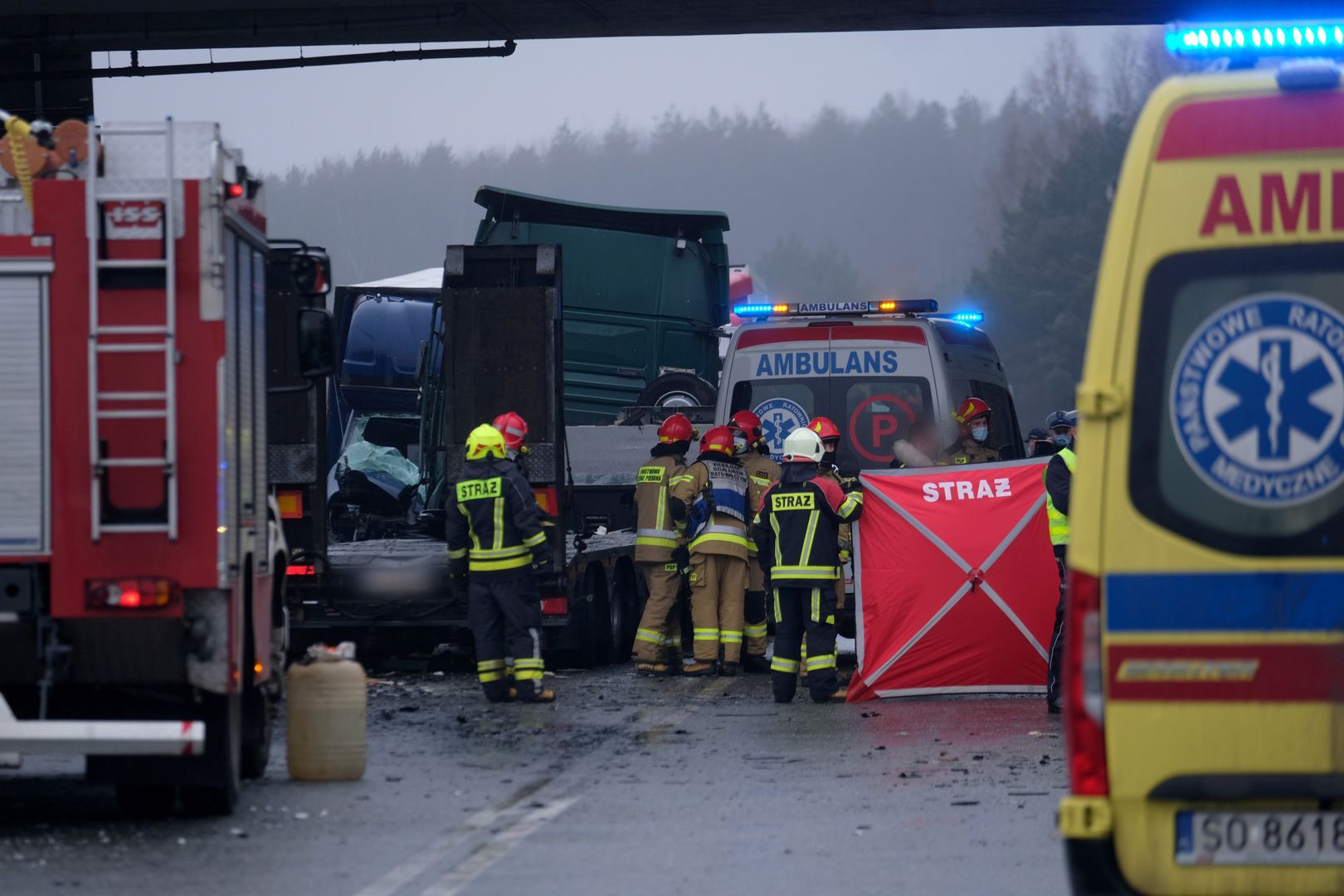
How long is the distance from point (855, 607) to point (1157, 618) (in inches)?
342

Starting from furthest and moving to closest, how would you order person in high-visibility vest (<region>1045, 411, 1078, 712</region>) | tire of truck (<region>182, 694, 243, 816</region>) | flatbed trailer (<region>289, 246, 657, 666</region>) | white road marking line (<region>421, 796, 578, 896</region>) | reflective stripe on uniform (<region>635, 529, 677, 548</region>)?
reflective stripe on uniform (<region>635, 529, 677, 548</region>) → flatbed trailer (<region>289, 246, 657, 666</region>) → person in high-visibility vest (<region>1045, 411, 1078, 712</region>) → tire of truck (<region>182, 694, 243, 816</region>) → white road marking line (<region>421, 796, 578, 896</region>)

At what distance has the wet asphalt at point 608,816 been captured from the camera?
7477 mm

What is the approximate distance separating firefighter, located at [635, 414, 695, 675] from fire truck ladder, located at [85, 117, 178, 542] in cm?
753

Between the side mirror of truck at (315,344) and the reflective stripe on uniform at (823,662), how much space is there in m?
4.91

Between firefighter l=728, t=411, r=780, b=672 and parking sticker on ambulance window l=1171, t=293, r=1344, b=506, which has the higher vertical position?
parking sticker on ambulance window l=1171, t=293, r=1344, b=506

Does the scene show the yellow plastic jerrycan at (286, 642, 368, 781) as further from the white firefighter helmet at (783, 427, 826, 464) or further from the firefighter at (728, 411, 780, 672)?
the firefighter at (728, 411, 780, 672)

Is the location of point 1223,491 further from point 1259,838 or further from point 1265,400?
point 1259,838

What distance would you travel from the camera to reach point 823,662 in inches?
536

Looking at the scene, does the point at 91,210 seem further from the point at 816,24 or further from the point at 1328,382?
the point at 816,24

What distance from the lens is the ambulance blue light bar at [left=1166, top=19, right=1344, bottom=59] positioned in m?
5.61

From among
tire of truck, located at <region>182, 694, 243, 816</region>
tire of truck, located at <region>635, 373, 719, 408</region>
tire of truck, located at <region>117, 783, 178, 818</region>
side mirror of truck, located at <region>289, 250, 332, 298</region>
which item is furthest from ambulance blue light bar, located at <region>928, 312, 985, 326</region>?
tire of truck, located at <region>117, 783, 178, 818</region>

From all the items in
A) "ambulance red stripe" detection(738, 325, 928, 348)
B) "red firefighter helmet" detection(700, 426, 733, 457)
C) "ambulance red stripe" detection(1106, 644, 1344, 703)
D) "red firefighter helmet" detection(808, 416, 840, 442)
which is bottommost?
"ambulance red stripe" detection(1106, 644, 1344, 703)

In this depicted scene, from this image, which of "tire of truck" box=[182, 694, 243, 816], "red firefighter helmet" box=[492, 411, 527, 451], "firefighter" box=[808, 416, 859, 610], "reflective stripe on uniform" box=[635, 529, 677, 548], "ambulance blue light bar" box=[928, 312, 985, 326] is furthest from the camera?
"ambulance blue light bar" box=[928, 312, 985, 326]

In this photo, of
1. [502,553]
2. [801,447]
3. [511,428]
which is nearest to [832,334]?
[801,447]
